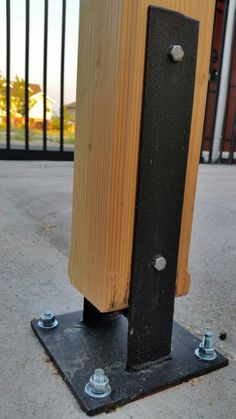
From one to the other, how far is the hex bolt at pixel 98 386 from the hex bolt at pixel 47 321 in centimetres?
28

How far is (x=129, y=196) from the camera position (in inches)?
32.4

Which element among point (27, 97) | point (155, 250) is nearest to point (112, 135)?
point (155, 250)

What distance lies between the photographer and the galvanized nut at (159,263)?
0.88 meters

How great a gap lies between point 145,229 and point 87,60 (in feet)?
1.28

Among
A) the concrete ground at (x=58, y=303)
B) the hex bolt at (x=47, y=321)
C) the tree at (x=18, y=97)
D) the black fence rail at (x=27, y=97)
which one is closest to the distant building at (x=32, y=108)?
the tree at (x=18, y=97)

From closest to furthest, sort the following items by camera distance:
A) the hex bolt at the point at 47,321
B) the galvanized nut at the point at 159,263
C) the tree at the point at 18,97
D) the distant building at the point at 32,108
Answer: the galvanized nut at the point at 159,263
the hex bolt at the point at 47,321
the distant building at the point at 32,108
the tree at the point at 18,97

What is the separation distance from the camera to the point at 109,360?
3.10 feet

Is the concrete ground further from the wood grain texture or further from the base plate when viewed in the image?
the wood grain texture

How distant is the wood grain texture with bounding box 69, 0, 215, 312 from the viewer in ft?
2.47

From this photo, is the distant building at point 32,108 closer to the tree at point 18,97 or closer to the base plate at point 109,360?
the tree at point 18,97

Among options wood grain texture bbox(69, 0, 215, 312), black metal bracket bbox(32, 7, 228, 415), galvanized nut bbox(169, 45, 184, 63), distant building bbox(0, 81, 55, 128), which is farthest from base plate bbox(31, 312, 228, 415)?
distant building bbox(0, 81, 55, 128)

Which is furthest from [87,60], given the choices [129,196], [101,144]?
[129,196]

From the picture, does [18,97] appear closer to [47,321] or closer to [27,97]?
[27,97]

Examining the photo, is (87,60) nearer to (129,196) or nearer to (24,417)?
(129,196)
